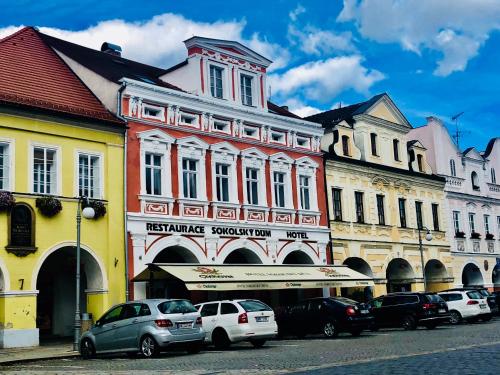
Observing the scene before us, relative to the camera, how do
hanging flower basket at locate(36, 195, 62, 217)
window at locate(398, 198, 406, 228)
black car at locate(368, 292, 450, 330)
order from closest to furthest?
hanging flower basket at locate(36, 195, 62, 217)
black car at locate(368, 292, 450, 330)
window at locate(398, 198, 406, 228)

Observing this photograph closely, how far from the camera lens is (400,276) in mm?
43625

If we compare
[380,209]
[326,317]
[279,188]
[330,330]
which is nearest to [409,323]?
[330,330]

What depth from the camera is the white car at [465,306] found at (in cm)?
3189

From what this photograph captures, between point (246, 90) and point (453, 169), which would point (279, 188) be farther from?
point (453, 169)

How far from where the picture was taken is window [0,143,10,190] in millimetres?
25469

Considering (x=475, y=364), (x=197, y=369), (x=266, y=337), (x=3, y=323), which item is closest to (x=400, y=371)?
(x=475, y=364)

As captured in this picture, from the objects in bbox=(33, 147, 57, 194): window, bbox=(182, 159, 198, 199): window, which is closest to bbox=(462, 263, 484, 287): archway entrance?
bbox=(182, 159, 198, 199): window

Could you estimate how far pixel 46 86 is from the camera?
28.7 metres

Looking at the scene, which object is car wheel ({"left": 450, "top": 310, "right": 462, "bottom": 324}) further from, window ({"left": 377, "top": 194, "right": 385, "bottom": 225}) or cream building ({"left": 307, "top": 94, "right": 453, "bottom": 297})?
window ({"left": 377, "top": 194, "right": 385, "bottom": 225})

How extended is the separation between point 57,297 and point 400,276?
21668 millimetres

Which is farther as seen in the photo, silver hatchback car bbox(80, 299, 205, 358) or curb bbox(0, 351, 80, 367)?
curb bbox(0, 351, 80, 367)

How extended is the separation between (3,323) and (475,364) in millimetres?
16711

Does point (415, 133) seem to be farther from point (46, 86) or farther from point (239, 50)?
point (46, 86)

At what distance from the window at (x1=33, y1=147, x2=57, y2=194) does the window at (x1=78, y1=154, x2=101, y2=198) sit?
3.70 feet
